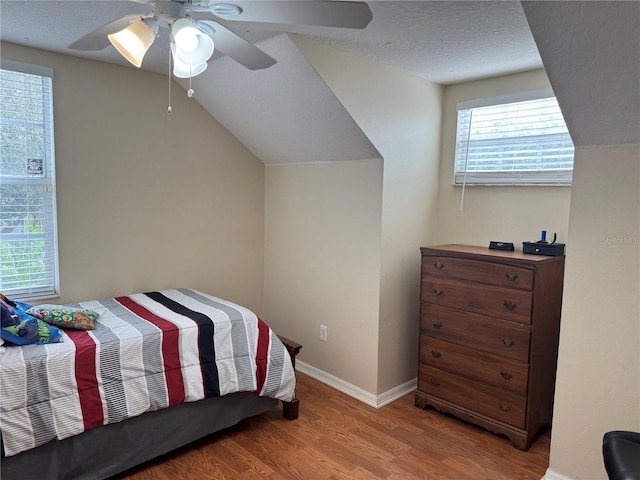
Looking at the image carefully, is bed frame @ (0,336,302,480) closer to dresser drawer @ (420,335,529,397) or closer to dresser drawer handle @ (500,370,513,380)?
dresser drawer @ (420,335,529,397)

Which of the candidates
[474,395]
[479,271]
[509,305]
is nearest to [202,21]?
[479,271]

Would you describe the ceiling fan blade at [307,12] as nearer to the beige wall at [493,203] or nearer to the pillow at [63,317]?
the pillow at [63,317]

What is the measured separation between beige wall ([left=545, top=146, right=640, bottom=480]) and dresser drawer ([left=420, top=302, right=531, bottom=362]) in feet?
1.24

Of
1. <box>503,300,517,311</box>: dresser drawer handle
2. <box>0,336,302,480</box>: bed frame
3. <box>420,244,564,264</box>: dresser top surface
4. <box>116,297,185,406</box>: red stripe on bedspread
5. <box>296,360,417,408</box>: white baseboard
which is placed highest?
<box>420,244,564,264</box>: dresser top surface

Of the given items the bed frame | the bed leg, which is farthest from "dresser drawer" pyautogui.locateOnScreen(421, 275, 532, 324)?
the bed frame

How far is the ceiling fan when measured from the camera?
1.47 metres

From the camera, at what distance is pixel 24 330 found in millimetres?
2033

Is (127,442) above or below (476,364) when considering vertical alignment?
below

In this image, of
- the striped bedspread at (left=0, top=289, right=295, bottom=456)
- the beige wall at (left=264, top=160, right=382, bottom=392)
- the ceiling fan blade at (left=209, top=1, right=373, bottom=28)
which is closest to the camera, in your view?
the ceiling fan blade at (left=209, top=1, right=373, bottom=28)

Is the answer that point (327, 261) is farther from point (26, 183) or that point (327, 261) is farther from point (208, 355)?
point (26, 183)

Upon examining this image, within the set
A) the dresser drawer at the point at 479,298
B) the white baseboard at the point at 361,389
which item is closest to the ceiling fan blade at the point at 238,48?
the dresser drawer at the point at 479,298

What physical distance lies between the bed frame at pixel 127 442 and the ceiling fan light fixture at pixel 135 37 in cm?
167

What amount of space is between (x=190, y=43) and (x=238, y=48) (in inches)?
11.1

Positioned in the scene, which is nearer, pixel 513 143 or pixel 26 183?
pixel 26 183
